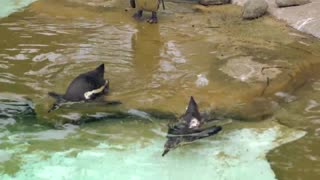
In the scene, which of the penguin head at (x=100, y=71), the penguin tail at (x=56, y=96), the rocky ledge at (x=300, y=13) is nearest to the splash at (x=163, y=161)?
the penguin tail at (x=56, y=96)

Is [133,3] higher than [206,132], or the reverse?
[133,3]

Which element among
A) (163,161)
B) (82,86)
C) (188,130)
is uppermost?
(82,86)

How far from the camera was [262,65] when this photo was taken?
5406 millimetres

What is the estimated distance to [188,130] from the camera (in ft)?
13.1

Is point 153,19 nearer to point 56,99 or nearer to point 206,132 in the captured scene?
point 56,99

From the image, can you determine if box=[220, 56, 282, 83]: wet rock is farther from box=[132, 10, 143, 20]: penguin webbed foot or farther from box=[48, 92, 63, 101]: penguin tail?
box=[132, 10, 143, 20]: penguin webbed foot

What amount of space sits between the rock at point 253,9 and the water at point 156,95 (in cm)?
14

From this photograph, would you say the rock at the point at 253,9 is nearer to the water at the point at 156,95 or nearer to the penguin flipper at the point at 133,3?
the water at the point at 156,95

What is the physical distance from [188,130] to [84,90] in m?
0.99

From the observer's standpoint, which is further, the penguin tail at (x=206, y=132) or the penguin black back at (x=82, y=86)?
the penguin black back at (x=82, y=86)

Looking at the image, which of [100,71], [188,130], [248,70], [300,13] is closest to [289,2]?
[300,13]

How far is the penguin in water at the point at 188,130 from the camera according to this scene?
396 cm

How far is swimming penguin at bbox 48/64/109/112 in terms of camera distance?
176 inches

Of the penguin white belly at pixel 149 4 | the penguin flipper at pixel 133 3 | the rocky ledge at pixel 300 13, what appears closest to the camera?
the rocky ledge at pixel 300 13
